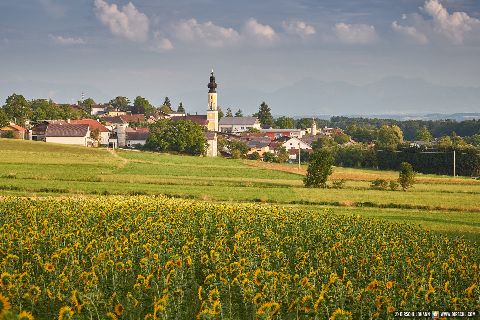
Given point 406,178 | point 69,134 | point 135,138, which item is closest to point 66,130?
point 69,134

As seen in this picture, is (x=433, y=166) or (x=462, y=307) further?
(x=433, y=166)

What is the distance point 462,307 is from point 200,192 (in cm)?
4013

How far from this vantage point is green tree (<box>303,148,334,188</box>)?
66062 millimetres

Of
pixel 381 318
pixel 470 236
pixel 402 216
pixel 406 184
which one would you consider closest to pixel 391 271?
pixel 381 318

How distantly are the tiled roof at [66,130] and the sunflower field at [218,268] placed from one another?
102 m

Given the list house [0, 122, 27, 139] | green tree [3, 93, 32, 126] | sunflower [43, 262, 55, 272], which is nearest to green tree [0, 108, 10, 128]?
house [0, 122, 27, 139]

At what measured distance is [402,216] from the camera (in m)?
43.6

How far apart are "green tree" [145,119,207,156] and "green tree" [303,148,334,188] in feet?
209

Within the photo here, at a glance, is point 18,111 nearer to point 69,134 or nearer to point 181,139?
point 69,134

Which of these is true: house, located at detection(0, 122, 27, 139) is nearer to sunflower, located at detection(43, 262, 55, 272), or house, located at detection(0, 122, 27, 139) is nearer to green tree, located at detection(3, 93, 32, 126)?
green tree, located at detection(3, 93, 32, 126)

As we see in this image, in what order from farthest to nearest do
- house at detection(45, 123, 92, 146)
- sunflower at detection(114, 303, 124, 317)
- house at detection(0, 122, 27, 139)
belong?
house at detection(45, 123, 92, 146) → house at detection(0, 122, 27, 139) → sunflower at detection(114, 303, 124, 317)

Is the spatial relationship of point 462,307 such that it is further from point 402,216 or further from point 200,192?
point 200,192

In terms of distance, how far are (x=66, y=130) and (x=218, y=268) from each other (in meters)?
119

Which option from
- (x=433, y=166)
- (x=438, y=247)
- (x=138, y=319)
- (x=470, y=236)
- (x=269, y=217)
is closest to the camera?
(x=138, y=319)
